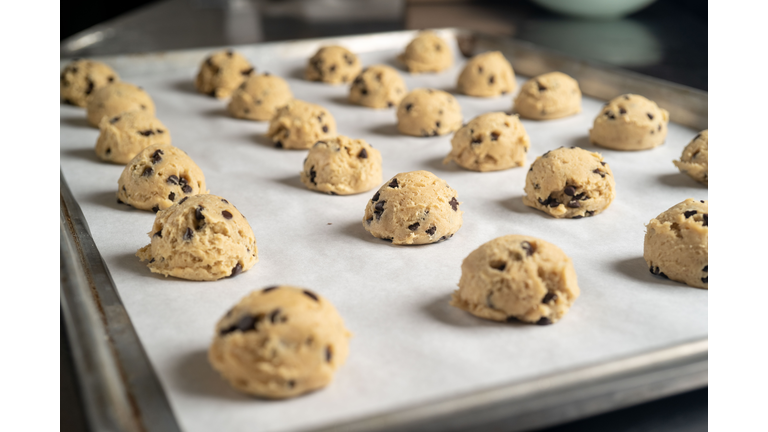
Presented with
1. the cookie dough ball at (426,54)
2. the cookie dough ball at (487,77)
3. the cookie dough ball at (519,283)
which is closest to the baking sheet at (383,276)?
the cookie dough ball at (519,283)

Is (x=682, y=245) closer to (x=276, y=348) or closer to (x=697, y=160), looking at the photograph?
(x=697, y=160)

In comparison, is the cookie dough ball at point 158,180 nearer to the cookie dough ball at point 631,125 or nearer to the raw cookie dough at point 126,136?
the raw cookie dough at point 126,136

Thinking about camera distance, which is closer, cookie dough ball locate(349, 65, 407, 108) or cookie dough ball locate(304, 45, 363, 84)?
cookie dough ball locate(349, 65, 407, 108)

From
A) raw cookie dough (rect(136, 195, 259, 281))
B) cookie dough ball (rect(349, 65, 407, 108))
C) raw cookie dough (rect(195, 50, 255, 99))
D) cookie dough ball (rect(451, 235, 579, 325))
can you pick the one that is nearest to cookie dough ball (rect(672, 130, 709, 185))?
cookie dough ball (rect(451, 235, 579, 325))

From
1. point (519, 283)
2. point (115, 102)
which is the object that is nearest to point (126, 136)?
point (115, 102)

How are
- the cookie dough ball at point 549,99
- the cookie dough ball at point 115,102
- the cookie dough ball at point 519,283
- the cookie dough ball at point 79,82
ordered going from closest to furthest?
the cookie dough ball at point 519,283 < the cookie dough ball at point 115,102 < the cookie dough ball at point 549,99 < the cookie dough ball at point 79,82

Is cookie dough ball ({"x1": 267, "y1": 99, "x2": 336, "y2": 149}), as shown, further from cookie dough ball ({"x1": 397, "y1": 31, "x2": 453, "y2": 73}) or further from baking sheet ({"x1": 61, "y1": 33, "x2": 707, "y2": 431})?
cookie dough ball ({"x1": 397, "y1": 31, "x2": 453, "y2": 73})
